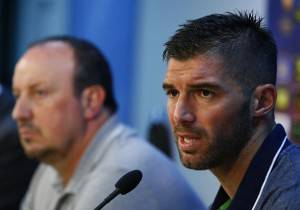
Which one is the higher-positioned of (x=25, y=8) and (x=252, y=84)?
(x=252, y=84)

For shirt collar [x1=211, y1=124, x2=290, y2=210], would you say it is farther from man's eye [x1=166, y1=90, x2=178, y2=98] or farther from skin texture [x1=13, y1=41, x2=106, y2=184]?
skin texture [x1=13, y1=41, x2=106, y2=184]

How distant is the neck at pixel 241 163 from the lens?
1.42 m

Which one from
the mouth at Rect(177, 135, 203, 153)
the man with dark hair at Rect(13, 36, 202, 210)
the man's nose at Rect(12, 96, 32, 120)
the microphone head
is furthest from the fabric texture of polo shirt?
the man's nose at Rect(12, 96, 32, 120)

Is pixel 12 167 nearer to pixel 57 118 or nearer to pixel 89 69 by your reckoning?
pixel 57 118

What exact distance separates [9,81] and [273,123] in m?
3.58

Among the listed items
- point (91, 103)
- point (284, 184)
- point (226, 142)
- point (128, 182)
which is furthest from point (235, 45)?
point (91, 103)

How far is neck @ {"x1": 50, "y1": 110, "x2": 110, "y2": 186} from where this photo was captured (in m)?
2.42

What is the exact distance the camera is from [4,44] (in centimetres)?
478

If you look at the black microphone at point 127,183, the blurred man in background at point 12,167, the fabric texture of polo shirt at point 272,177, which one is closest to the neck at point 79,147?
the blurred man in background at point 12,167

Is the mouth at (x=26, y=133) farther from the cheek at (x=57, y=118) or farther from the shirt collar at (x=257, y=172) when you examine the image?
the shirt collar at (x=257, y=172)

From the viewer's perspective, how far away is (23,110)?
2416mm

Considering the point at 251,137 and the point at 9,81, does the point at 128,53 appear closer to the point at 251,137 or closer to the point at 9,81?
the point at 9,81

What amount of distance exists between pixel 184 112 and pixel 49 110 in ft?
3.65

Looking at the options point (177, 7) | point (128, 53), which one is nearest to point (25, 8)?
point (128, 53)
